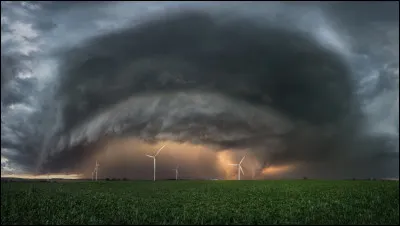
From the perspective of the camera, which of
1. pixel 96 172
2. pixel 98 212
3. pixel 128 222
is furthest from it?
pixel 96 172

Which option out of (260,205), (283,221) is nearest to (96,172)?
(260,205)

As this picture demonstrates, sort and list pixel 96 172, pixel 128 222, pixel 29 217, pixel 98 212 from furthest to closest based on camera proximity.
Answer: pixel 96 172 → pixel 98 212 → pixel 29 217 → pixel 128 222

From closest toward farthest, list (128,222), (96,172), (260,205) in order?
(128,222)
(260,205)
(96,172)

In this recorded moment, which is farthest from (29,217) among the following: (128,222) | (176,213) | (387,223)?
(387,223)

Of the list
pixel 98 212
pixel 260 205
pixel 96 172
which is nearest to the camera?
pixel 98 212

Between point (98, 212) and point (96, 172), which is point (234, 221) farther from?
point (96, 172)

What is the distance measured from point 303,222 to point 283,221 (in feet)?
4.97

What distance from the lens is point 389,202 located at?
4241cm

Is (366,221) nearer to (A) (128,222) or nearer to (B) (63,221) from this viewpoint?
(A) (128,222)

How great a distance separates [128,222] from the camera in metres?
29.8

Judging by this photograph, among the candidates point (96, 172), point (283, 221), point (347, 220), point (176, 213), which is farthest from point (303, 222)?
point (96, 172)

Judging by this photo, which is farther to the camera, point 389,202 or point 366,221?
point 389,202

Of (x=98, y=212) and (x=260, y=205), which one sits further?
(x=260, y=205)

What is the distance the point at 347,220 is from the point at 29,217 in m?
25.2
